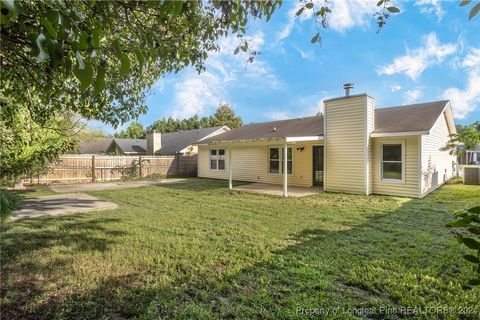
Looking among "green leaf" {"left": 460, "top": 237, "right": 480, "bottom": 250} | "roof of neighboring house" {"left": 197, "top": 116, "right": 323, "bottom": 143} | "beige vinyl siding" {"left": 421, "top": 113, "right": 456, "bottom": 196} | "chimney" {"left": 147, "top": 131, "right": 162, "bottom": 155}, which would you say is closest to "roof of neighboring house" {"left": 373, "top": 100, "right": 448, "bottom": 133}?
"beige vinyl siding" {"left": 421, "top": 113, "right": 456, "bottom": 196}

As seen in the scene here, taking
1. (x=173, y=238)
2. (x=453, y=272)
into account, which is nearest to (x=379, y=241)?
(x=453, y=272)

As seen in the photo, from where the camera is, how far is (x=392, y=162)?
35.4 ft

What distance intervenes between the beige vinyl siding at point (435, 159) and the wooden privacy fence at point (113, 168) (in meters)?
14.7

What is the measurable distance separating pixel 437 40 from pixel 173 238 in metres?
5.12

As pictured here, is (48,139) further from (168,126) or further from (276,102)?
(168,126)

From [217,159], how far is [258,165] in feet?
11.9

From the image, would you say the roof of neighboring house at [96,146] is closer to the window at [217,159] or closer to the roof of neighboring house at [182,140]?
the roof of neighboring house at [182,140]

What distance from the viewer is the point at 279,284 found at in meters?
3.56

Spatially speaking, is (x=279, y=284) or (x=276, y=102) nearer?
(x=279, y=284)

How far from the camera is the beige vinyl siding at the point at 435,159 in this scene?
10680mm

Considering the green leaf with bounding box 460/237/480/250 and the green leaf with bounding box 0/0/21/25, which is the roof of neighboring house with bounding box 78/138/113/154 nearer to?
the green leaf with bounding box 0/0/21/25

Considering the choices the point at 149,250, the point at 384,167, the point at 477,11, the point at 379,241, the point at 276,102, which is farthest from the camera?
the point at 276,102

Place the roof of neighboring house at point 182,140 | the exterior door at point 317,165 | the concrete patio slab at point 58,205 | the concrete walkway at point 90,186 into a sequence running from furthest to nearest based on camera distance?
the roof of neighboring house at point 182,140, the concrete walkway at point 90,186, the exterior door at point 317,165, the concrete patio slab at point 58,205

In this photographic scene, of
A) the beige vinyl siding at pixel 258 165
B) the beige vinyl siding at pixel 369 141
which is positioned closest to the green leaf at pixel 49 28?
the beige vinyl siding at pixel 369 141
